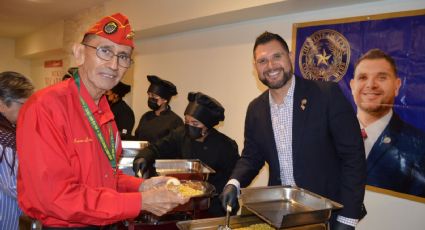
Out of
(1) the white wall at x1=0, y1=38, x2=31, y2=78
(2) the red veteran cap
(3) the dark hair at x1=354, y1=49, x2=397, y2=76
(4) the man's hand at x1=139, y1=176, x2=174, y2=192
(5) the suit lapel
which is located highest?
(1) the white wall at x1=0, y1=38, x2=31, y2=78

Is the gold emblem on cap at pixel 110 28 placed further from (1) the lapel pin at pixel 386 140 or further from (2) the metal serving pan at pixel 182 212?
(1) the lapel pin at pixel 386 140

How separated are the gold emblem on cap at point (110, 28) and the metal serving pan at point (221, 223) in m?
0.67

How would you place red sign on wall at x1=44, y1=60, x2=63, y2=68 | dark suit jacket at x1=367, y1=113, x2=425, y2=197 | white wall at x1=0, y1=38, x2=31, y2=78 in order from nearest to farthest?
dark suit jacket at x1=367, y1=113, x2=425, y2=197 < red sign on wall at x1=44, y1=60, x2=63, y2=68 < white wall at x1=0, y1=38, x2=31, y2=78

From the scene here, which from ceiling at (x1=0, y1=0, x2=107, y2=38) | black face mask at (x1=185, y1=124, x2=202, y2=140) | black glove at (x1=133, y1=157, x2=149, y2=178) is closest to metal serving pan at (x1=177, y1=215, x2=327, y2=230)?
black glove at (x1=133, y1=157, x2=149, y2=178)

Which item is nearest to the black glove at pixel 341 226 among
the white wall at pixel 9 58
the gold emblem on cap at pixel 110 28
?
the gold emblem on cap at pixel 110 28

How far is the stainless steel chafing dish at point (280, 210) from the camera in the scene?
40.6 inches

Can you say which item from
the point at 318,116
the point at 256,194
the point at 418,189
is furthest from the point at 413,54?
the point at 256,194

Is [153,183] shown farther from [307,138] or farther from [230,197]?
[307,138]

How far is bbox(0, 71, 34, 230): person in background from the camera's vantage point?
1343 mm

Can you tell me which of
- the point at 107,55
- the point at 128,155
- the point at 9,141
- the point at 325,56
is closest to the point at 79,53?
the point at 107,55

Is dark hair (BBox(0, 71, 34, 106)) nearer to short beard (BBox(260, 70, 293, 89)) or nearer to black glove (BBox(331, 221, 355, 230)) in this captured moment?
short beard (BBox(260, 70, 293, 89))

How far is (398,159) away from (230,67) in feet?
5.20

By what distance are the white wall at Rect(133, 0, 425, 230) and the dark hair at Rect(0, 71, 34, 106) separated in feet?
5.77

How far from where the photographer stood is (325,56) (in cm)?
226
